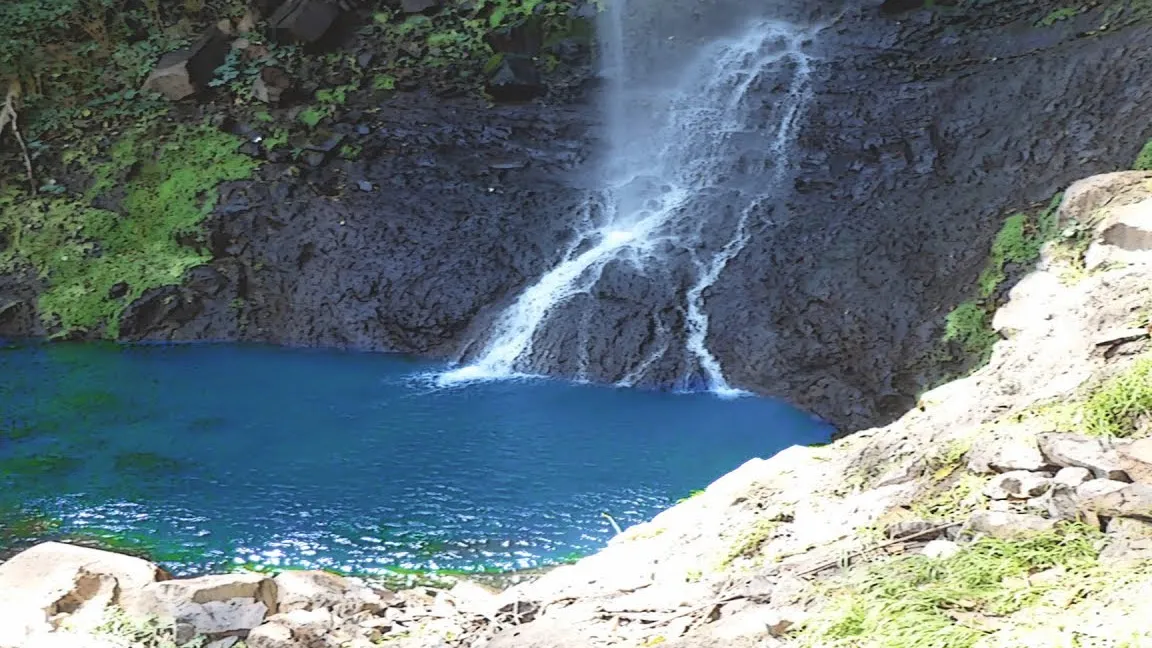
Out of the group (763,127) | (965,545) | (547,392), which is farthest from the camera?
(763,127)

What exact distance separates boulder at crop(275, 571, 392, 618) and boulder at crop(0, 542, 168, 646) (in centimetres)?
62

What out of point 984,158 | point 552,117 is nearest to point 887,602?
point 984,158

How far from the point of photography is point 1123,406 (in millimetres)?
3459

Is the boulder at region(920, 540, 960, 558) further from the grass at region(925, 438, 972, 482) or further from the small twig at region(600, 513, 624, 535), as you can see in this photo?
the small twig at region(600, 513, 624, 535)

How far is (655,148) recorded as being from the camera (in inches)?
554

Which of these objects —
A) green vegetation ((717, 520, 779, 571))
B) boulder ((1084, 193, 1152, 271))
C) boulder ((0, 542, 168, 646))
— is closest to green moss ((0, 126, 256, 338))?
boulder ((0, 542, 168, 646))

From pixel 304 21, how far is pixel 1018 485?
47.0 feet

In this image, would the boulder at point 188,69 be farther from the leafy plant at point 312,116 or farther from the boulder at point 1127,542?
the boulder at point 1127,542

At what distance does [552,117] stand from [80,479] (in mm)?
8557

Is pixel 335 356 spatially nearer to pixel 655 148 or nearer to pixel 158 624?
pixel 655 148

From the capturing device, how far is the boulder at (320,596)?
436 cm

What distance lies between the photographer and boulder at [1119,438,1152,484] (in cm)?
284

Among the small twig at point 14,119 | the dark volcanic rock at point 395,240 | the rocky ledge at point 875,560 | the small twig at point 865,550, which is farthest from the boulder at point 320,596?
the small twig at point 14,119

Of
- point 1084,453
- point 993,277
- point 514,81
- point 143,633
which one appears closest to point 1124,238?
point 1084,453
